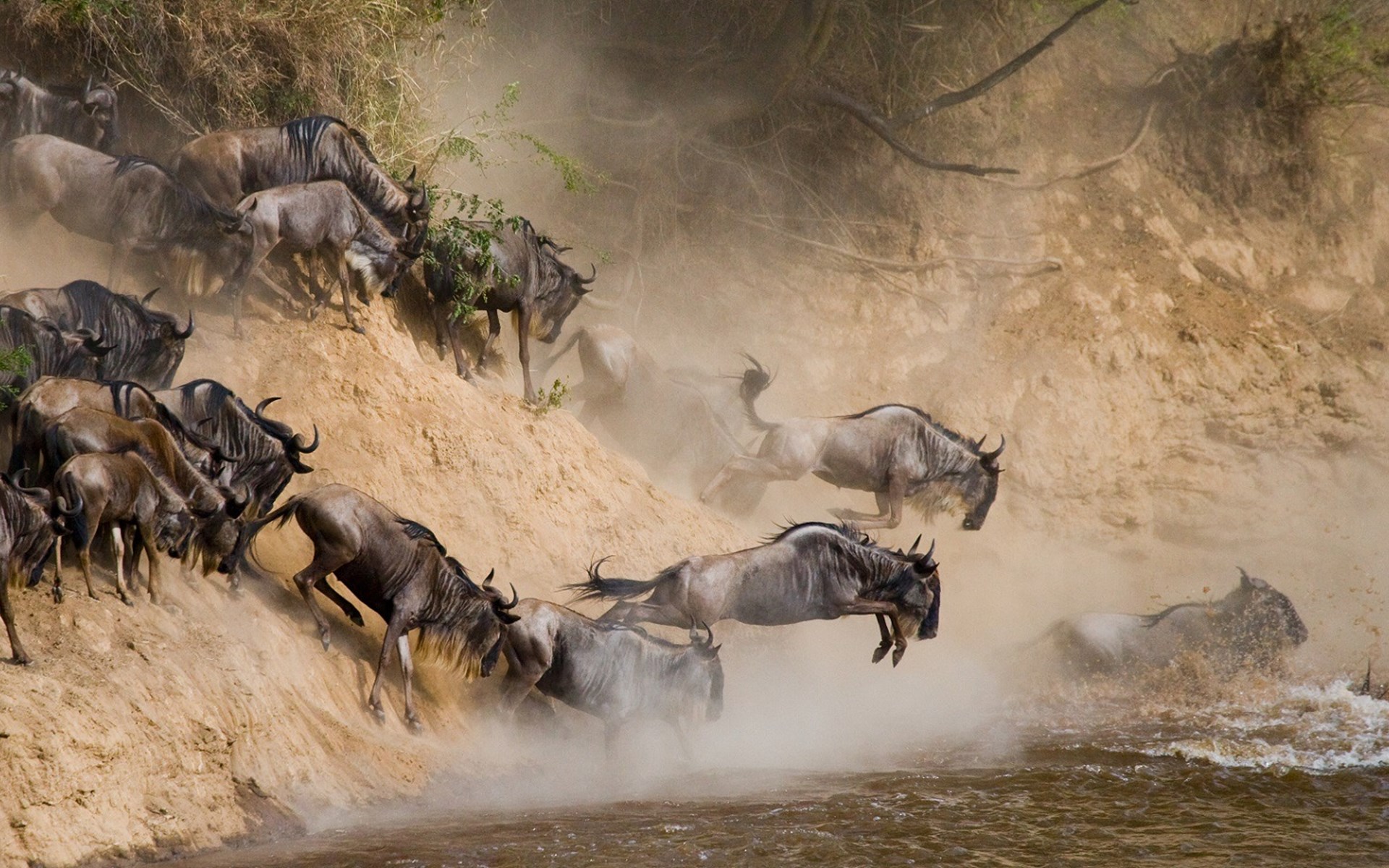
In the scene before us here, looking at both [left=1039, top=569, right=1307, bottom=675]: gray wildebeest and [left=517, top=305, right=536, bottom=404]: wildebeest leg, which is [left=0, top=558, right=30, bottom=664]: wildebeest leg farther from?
[left=1039, top=569, right=1307, bottom=675]: gray wildebeest

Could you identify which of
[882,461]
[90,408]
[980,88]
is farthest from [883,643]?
[980,88]

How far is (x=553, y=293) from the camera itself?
11328mm

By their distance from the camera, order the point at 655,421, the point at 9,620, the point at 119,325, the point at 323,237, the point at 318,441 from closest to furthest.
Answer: the point at 9,620
the point at 119,325
the point at 318,441
the point at 323,237
the point at 655,421

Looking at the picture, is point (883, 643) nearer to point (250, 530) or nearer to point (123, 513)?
point (250, 530)

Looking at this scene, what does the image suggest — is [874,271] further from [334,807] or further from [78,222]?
[334,807]

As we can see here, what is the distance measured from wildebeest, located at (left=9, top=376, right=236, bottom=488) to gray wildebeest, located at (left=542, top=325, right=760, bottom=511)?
4.81 meters

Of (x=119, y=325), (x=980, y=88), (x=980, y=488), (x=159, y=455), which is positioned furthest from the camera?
(x=980, y=88)

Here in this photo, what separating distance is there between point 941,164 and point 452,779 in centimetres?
1153

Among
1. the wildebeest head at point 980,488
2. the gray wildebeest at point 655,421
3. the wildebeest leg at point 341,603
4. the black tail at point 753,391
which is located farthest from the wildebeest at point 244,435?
the wildebeest head at point 980,488

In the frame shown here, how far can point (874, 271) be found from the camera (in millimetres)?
17156

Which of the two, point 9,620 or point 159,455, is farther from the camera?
point 159,455

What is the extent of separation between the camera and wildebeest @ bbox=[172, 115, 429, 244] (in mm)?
9828

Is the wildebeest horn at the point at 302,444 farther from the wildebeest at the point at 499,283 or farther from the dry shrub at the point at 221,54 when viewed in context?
the dry shrub at the point at 221,54

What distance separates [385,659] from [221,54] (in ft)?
18.0
